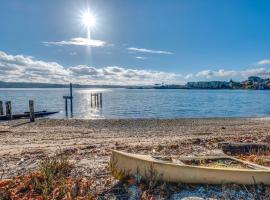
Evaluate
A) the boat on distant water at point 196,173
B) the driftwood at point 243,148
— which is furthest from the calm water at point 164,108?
the boat on distant water at point 196,173

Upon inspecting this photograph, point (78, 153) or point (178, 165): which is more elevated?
point (178, 165)

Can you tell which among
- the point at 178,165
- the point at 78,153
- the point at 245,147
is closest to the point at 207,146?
the point at 245,147

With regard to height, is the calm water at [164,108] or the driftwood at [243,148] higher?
the driftwood at [243,148]

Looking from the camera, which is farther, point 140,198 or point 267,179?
point 267,179

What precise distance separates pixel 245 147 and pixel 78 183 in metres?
5.83

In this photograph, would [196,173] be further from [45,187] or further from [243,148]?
[243,148]

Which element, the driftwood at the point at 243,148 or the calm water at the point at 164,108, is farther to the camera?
the calm water at the point at 164,108

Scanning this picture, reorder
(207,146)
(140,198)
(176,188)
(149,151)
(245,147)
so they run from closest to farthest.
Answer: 1. (140,198)
2. (176,188)
3. (245,147)
4. (149,151)
5. (207,146)

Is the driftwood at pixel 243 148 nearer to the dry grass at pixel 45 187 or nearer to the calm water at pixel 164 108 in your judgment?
the dry grass at pixel 45 187

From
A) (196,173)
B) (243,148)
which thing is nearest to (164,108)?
(243,148)

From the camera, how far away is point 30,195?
564 cm

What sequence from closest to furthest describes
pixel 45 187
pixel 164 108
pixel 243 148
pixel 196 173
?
pixel 45 187
pixel 196 173
pixel 243 148
pixel 164 108

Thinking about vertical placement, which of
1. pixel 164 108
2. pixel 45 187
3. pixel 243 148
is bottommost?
pixel 164 108

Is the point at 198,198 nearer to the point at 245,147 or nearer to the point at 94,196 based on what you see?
the point at 94,196
